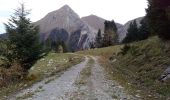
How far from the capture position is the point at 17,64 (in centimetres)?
3111

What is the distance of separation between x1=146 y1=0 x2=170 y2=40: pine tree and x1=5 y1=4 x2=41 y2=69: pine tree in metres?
12.4

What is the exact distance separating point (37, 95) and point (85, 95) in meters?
2.69

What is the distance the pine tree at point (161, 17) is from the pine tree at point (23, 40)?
12.4 metres

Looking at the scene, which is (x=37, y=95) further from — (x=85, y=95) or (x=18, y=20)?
(x=18, y=20)

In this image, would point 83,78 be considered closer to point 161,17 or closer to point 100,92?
point 100,92

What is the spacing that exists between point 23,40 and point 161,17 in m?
14.1

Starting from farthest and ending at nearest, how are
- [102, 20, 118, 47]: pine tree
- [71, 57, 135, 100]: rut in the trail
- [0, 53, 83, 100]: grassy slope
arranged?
[102, 20, 118, 47]: pine tree
[0, 53, 83, 100]: grassy slope
[71, 57, 135, 100]: rut in the trail

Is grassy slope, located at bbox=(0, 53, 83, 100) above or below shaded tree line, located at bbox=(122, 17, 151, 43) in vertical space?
below

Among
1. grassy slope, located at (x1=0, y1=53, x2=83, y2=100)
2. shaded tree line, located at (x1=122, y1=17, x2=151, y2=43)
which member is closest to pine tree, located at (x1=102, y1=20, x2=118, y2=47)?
shaded tree line, located at (x1=122, y1=17, x2=151, y2=43)

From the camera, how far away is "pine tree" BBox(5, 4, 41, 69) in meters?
33.2

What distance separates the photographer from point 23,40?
33438 mm

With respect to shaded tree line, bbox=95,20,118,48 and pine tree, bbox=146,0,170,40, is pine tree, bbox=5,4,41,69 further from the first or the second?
shaded tree line, bbox=95,20,118,48

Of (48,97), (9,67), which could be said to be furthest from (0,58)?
(48,97)

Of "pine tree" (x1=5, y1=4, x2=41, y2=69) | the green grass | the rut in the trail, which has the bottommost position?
the rut in the trail
